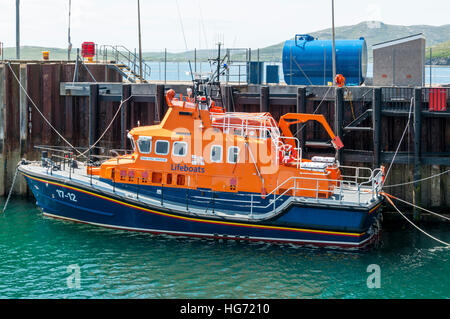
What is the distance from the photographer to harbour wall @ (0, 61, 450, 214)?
1695 cm

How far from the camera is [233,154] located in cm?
1516

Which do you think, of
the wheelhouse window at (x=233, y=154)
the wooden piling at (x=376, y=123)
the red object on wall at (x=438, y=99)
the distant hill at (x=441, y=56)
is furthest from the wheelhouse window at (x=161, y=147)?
the distant hill at (x=441, y=56)

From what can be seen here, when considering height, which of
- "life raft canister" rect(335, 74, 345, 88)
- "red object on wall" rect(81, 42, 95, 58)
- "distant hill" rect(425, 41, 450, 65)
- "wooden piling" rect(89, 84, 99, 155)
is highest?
"distant hill" rect(425, 41, 450, 65)

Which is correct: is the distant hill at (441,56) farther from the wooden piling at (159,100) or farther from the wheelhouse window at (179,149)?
the wheelhouse window at (179,149)

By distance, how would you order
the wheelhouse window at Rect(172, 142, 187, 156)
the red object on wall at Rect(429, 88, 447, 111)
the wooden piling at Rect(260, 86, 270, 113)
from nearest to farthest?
the wheelhouse window at Rect(172, 142, 187, 156), the red object on wall at Rect(429, 88, 447, 111), the wooden piling at Rect(260, 86, 270, 113)

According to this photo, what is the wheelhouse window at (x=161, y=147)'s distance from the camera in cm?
1551

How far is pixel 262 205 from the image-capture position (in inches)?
599

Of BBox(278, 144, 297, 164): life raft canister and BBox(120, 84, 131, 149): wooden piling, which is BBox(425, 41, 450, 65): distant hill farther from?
BBox(278, 144, 297, 164): life raft canister

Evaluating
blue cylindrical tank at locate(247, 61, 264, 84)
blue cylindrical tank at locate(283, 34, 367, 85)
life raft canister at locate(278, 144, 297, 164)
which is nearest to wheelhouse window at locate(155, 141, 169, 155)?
life raft canister at locate(278, 144, 297, 164)

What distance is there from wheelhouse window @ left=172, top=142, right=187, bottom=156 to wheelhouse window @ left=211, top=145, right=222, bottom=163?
29.1 inches

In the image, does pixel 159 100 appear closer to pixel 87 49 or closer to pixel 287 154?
pixel 287 154

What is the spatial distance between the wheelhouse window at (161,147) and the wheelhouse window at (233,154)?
1.67 m

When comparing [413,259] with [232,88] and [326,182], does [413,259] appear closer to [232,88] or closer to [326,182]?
[326,182]
